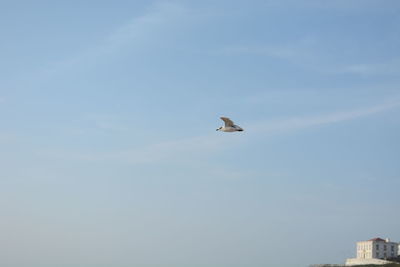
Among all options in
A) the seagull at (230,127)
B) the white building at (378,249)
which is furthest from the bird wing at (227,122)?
the white building at (378,249)

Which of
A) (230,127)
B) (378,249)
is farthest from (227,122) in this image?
(378,249)

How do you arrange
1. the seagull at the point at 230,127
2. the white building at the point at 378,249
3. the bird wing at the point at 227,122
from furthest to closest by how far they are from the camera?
the white building at the point at 378,249 → the seagull at the point at 230,127 → the bird wing at the point at 227,122

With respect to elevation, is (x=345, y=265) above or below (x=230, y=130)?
below

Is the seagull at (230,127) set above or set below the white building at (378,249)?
above

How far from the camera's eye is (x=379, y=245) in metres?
173

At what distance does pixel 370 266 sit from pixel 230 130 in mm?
53830

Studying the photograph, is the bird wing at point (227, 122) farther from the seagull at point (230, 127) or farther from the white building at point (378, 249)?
the white building at point (378, 249)

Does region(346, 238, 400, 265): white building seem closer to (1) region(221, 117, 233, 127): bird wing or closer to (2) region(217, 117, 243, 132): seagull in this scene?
(2) region(217, 117, 243, 132): seagull

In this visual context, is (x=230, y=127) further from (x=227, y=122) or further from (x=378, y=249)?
(x=378, y=249)

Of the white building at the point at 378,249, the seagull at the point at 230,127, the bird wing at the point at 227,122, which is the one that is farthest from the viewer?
the white building at the point at 378,249

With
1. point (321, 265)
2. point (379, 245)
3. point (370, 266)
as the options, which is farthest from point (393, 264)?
point (379, 245)

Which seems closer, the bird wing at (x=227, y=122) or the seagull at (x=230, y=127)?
the bird wing at (x=227, y=122)

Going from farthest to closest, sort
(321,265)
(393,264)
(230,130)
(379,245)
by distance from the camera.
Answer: (379,245), (321,265), (393,264), (230,130)

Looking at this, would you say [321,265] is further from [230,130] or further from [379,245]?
[230,130]
